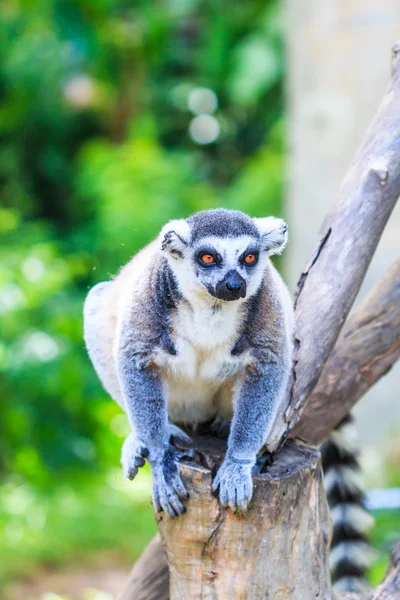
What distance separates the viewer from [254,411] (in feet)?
8.60

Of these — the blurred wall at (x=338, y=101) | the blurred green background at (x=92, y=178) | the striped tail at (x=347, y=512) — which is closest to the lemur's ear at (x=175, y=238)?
the striped tail at (x=347, y=512)

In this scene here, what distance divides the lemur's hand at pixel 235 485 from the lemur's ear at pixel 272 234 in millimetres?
771

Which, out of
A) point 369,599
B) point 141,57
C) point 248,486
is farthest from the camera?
point 141,57

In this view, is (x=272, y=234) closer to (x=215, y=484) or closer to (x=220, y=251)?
(x=220, y=251)

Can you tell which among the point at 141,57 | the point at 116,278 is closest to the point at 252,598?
the point at 116,278

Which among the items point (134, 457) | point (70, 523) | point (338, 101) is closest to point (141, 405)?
point (134, 457)

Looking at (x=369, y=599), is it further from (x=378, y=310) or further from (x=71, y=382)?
(x=71, y=382)

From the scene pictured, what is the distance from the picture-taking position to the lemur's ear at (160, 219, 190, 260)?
260 centimetres

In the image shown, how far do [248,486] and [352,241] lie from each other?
0.97 m

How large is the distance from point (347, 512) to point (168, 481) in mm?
1217

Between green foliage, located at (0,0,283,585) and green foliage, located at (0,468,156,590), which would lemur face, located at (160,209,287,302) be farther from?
green foliage, located at (0,0,283,585)

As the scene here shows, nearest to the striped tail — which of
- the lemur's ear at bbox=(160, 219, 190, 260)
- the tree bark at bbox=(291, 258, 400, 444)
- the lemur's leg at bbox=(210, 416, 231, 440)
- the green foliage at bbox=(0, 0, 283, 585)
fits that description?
the tree bark at bbox=(291, 258, 400, 444)

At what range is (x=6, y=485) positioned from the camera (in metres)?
6.60

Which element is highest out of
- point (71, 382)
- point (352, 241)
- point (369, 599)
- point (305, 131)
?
point (305, 131)
